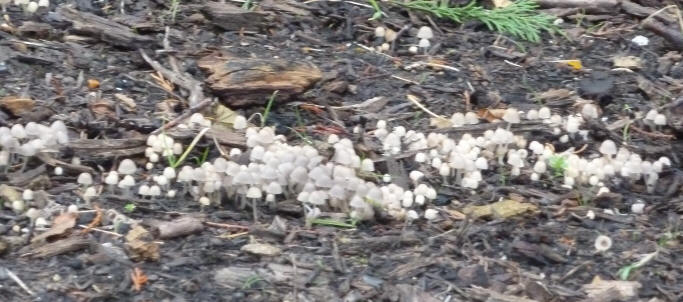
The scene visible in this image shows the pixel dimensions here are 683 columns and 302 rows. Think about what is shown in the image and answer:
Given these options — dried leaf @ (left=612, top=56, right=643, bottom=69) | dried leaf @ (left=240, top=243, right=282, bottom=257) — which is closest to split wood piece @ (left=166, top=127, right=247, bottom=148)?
dried leaf @ (left=240, top=243, right=282, bottom=257)

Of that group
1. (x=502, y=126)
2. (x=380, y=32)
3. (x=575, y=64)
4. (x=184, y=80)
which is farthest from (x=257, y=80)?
(x=575, y=64)

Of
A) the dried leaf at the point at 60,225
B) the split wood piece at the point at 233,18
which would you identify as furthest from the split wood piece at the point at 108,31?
the dried leaf at the point at 60,225

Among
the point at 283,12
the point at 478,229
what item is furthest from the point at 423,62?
the point at 478,229

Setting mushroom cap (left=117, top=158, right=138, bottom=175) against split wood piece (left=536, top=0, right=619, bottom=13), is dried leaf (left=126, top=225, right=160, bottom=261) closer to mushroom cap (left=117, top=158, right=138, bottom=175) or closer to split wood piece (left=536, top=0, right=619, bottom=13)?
mushroom cap (left=117, top=158, right=138, bottom=175)

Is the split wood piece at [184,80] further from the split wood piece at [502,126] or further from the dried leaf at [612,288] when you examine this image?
the dried leaf at [612,288]

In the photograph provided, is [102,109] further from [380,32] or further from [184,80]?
[380,32]

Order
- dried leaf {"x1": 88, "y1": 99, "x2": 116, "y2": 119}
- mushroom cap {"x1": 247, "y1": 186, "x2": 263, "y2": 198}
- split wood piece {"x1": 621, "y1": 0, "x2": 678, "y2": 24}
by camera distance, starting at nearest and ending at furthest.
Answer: mushroom cap {"x1": 247, "y1": 186, "x2": 263, "y2": 198}, dried leaf {"x1": 88, "y1": 99, "x2": 116, "y2": 119}, split wood piece {"x1": 621, "y1": 0, "x2": 678, "y2": 24}
